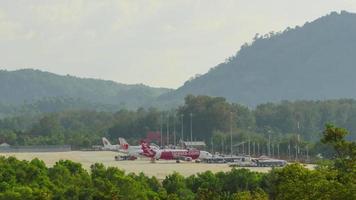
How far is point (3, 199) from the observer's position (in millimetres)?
38094

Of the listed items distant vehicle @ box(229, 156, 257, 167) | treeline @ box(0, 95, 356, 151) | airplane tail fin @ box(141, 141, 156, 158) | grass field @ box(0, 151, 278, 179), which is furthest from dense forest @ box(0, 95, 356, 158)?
distant vehicle @ box(229, 156, 257, 167)

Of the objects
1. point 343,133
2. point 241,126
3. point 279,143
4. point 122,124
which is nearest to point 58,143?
point 122,124

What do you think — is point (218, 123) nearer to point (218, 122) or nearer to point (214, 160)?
point (218, 122)

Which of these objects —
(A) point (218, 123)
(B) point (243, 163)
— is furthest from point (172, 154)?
(A) point (218, 123)

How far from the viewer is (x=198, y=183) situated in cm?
4900

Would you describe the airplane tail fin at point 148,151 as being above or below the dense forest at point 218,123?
below

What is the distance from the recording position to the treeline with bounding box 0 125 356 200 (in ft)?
76.3

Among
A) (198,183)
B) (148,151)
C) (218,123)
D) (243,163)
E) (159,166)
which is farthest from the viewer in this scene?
(218,123)

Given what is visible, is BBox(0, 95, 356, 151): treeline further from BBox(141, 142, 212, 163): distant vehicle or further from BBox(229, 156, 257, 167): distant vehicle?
BBox(229, 156, 257, 167): distant vehicle

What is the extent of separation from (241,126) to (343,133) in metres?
140

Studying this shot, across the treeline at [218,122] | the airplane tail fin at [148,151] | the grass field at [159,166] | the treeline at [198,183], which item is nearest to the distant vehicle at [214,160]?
the grass field at [159,166]

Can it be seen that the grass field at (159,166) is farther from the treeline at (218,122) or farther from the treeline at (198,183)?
the treeline at (218,122)

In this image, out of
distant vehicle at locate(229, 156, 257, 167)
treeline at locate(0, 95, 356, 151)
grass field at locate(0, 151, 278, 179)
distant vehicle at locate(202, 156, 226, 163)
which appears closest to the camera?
grass field at locate(0, 151, 278, 179)

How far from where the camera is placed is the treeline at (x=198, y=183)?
23250 millimetres
